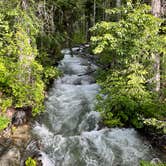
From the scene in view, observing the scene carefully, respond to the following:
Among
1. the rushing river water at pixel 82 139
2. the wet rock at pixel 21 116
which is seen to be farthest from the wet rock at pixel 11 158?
the wet rock at pixel 21 116

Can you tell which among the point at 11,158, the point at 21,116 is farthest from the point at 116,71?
the point at 11,158

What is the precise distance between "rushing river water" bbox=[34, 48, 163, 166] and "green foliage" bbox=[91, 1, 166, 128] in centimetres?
62

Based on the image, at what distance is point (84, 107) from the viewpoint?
38.9 feet

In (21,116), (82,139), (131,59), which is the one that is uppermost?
(131,59)

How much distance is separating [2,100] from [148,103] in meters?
4.66

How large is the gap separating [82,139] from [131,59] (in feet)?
9.63

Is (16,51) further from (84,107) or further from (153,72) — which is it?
(153,72)

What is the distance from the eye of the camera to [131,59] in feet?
30.9

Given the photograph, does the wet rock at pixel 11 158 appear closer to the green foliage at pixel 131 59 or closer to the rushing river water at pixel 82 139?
the rushing river water at pixel 82 139

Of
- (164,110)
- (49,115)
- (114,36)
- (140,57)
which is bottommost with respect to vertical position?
(49,115)

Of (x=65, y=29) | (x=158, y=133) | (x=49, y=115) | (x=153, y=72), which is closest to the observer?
(x=158, y=133)

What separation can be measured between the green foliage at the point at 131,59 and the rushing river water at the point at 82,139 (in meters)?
0.62

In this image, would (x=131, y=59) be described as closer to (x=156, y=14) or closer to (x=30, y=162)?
(x=156, y=14)

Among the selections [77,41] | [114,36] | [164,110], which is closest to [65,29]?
[114,36]
